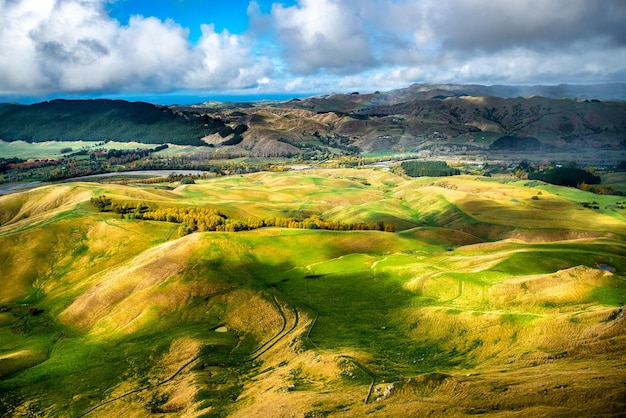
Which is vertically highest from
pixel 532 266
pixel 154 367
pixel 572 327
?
pixel 572 327

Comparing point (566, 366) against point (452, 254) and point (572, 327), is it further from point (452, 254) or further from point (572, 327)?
point (452, 254)

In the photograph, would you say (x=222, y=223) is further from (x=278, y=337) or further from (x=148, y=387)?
(x=148, y=387)

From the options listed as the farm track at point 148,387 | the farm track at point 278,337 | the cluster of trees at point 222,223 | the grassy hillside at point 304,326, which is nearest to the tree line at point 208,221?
the cluster of trees at point 222,223

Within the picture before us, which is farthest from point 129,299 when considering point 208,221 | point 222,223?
point 222,223

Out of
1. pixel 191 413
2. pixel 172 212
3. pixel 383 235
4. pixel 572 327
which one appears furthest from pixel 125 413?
pixel 172 212

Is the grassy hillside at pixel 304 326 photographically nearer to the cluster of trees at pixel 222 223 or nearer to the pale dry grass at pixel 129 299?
the pale dry grass at pixel 129 299

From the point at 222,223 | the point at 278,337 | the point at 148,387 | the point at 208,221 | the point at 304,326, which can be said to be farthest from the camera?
the point at 222,223
